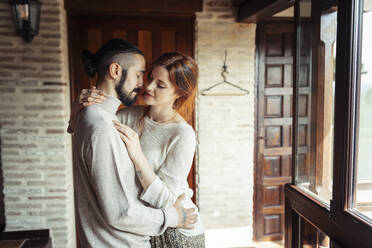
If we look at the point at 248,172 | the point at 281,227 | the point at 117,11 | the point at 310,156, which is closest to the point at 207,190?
the point at 248,172

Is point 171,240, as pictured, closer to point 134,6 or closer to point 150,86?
point 150,86

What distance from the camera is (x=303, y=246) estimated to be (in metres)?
2.28

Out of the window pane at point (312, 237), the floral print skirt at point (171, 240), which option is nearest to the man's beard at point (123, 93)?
the floral print skirt at point (171, 240)

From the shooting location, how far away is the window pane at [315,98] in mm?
1890

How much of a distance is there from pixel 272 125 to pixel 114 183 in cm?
322

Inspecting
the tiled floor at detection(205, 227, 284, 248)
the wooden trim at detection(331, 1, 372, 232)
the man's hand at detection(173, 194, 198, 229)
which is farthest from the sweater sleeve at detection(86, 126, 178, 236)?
A: the tiled floor at detection(205, 227, 284, 248)

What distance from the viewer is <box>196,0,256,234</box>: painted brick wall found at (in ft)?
11.7

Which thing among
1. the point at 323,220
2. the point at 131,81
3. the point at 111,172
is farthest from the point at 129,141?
the point at 323,220

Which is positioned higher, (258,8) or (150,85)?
(258,8)

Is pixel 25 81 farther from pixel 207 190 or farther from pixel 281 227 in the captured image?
pixel 281 227

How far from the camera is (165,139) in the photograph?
1296 millimetres

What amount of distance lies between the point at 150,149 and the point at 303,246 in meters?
1.60

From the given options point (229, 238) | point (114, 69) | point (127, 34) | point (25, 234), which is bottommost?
point (229, 238)

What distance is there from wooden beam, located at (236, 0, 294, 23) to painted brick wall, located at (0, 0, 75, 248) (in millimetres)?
1885
